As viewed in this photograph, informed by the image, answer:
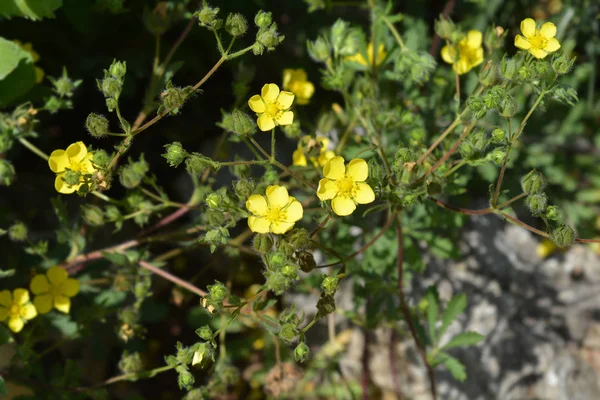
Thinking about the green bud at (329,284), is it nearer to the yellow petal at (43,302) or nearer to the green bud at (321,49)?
the green bud at (321,49)

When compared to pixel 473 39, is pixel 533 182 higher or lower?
lower

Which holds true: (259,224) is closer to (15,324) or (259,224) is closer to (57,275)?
(57,275)

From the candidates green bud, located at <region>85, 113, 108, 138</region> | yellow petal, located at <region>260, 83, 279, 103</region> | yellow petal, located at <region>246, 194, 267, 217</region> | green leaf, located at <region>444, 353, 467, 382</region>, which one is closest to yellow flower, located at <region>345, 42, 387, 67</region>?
yellow petal, located at <region>260, 83, 279, 103</region>

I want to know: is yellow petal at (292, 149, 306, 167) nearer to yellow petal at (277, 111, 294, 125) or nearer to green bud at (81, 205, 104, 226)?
yellow petal at (277, 111, 294, 125)

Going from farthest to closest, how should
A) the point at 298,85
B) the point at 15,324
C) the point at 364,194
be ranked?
the point at 298,85 → the point at 15,324 → the point at 364,194

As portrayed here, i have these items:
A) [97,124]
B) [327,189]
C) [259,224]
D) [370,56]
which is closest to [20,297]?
[97,124]

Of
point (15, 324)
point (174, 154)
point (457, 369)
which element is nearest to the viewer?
point (174, 154)

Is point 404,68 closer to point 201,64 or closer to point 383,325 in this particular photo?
point 201,64
